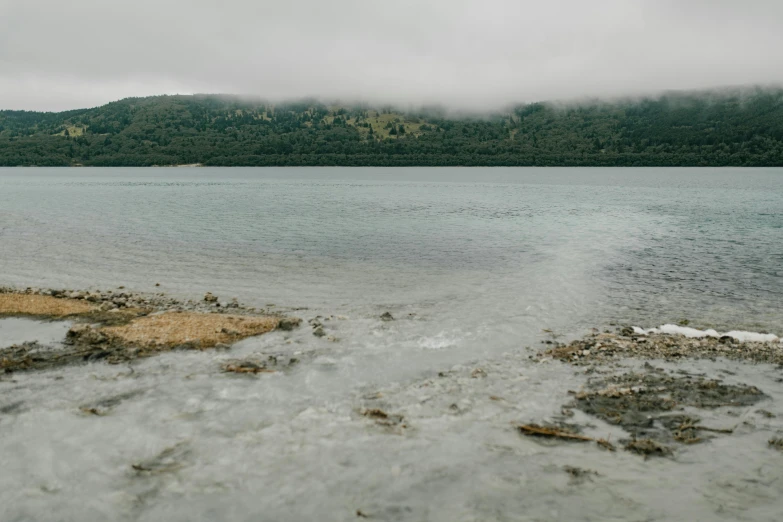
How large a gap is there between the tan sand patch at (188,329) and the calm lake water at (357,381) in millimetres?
1222

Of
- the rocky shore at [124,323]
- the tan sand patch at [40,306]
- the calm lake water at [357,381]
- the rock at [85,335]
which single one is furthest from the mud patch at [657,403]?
the tan sand patch at [40,306]

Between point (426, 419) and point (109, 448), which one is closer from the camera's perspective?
point (109, 448)

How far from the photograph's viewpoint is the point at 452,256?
3938cm

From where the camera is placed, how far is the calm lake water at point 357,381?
9.59 meters

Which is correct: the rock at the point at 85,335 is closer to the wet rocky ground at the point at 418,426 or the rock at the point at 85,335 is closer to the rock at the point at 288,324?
the wet rocky ground at the point at 418,426

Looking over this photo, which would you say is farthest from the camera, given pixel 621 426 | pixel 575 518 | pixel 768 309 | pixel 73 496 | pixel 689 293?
pixel 689 293

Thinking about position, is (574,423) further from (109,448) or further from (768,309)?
(768,309)

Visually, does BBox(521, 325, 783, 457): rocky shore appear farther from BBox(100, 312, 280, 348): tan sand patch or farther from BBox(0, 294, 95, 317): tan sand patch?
BBox(0, 294, 95, 317): tan sand patch

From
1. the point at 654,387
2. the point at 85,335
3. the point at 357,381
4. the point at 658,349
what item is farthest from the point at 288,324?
the point at 658,349

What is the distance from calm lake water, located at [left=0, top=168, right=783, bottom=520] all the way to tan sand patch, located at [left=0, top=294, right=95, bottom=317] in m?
1.91

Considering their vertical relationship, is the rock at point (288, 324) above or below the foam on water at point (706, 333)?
above

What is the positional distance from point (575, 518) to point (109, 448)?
948cm

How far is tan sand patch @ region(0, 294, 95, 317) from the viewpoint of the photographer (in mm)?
21703

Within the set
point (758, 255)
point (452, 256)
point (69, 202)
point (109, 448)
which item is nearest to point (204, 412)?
point (109, 448)
